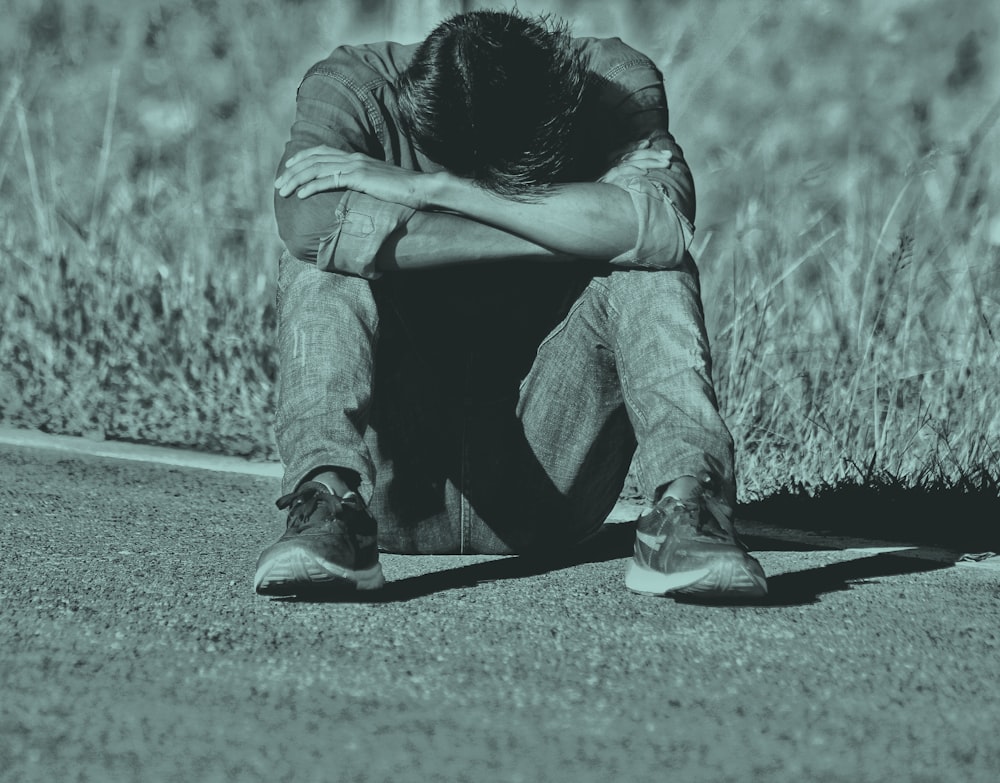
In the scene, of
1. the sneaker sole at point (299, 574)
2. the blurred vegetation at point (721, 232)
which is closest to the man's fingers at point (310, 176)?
the sneaker sole at point (299, 574)

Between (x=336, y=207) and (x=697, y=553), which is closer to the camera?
(x=697, y=553)

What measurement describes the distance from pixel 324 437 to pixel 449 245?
44 cm

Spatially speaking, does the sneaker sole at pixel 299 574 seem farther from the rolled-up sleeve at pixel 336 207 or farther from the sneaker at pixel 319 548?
the rolled-up sleeve at pixel 336 207

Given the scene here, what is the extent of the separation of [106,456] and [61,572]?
149cm

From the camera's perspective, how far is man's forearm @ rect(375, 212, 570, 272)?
2430 mm

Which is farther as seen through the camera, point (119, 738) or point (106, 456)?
point (106, 456)

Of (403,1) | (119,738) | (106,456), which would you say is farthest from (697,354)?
(403,1)

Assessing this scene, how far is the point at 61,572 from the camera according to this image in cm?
244

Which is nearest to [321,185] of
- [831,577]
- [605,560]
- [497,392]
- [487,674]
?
[497,392]

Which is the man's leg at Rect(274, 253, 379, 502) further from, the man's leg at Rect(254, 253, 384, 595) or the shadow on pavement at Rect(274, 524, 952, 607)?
the shadow on pavement at Rect(274, 524, 952, 607)

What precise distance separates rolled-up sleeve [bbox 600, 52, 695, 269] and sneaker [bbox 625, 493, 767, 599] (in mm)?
431

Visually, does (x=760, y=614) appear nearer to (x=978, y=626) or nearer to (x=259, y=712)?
(x=978, y=626)

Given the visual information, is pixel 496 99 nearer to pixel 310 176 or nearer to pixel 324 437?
pixel 310 176

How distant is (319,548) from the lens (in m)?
2.10
